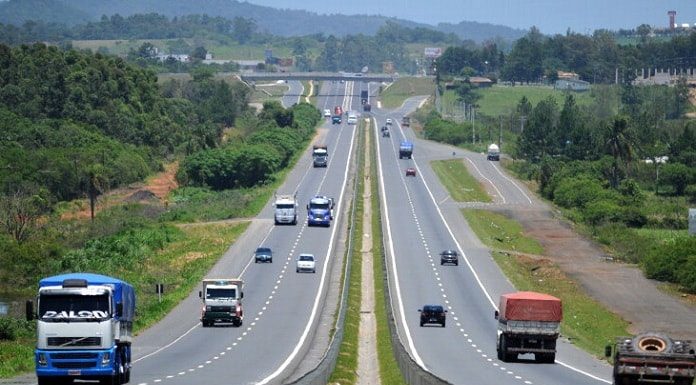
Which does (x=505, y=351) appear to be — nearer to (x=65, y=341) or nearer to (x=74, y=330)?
(x=74, y=330)

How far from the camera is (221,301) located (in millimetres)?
74750

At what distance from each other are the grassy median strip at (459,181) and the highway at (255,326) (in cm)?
2172

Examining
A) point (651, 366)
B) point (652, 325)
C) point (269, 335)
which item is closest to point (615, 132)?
point (652, 325)

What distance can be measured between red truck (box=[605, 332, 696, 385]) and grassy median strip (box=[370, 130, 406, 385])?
12985mm

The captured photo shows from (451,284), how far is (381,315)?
15195mm

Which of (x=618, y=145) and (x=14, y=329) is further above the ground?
(x=618, y=145)

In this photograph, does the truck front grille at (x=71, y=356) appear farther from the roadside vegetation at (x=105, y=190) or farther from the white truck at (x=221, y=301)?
the white truck at (x=221, y=301)

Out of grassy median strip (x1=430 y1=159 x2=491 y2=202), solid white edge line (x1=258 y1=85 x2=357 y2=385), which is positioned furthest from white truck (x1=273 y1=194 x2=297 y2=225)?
grassy median strip (x1=430 y1=159 x2=491 y2=202)

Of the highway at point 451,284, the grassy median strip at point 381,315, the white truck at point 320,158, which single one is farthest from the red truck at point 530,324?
the white truck at point 320,158

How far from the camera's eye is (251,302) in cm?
8712

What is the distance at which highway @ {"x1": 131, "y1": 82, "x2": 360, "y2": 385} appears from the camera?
54938mm

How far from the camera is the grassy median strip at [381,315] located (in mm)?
60156

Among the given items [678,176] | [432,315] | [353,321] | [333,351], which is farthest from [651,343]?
[678,176]

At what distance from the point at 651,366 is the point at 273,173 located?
410ft
